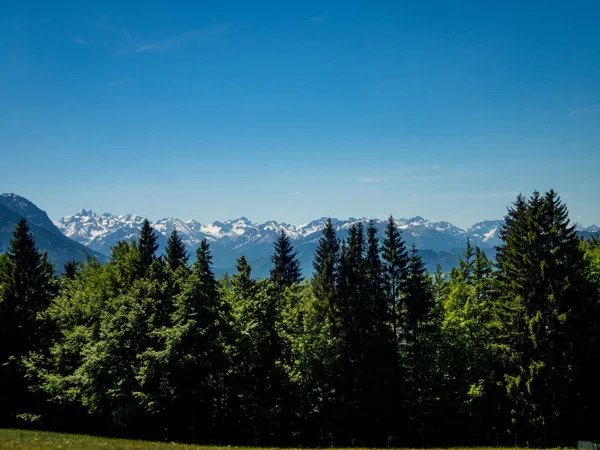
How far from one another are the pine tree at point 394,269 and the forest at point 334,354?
0.16m

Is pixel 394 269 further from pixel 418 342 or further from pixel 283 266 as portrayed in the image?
pixel 283 266

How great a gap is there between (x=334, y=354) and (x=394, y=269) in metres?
9.82

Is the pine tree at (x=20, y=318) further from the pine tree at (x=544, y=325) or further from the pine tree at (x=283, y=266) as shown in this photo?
the pine tree at (x=544, y=325)

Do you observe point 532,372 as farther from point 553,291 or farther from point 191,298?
point 191,298

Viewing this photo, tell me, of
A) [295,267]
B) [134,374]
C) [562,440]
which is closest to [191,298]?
[134,374]

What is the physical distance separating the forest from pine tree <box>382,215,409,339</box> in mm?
157

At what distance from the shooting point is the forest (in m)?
35.1

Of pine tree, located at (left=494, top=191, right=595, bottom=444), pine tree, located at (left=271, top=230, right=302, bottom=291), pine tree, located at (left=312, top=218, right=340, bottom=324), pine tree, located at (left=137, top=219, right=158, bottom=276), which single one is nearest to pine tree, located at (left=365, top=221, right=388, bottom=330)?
pine tree, located at (left=312, top=218, right=340, bottom=324)

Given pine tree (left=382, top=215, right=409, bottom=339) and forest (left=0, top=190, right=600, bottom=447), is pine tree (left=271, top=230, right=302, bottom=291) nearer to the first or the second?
forest (left=0, top=190, right=600, bottom=447)

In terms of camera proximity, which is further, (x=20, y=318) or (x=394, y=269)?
(x=20, y=318)

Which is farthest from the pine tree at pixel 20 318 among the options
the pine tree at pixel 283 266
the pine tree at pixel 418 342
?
the pine tree at pixel 418 342

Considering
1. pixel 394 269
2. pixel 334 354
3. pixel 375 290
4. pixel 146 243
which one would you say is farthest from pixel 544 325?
pixel 146 243

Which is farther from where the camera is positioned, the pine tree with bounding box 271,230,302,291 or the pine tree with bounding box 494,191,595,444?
the pine tree with bounding box 271,230,302,291

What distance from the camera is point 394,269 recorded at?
136ft
